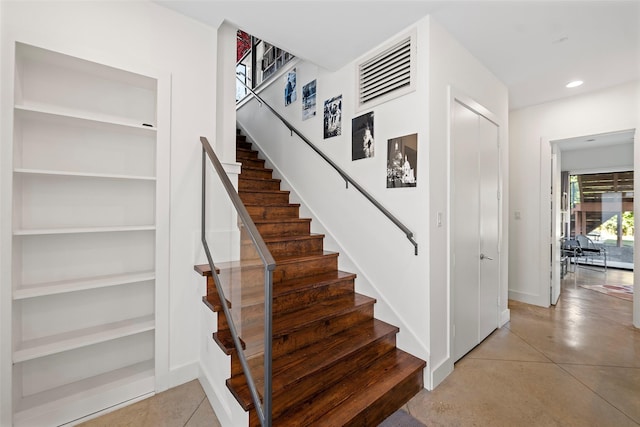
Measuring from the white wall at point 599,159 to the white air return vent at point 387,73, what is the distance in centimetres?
658

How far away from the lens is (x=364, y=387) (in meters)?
1.91

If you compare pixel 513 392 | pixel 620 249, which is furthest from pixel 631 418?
pixel 620 249

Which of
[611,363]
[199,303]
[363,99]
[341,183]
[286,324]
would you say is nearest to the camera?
[286,324]

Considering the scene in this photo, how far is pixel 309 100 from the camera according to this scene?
3.46 m

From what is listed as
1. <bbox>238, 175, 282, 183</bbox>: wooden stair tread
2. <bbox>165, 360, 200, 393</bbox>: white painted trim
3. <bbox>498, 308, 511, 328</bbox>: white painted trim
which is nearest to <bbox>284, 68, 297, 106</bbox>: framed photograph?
<bbox>238, 175, 282, 183</bbox>: wooden stair tread

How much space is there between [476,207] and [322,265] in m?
1.67

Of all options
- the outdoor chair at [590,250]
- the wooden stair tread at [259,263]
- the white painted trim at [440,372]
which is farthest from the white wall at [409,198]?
the outdoor chair at [590,250]

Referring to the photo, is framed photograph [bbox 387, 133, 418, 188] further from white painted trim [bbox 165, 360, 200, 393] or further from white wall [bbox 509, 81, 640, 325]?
white wall [bbox 509, 81, 640, 325]

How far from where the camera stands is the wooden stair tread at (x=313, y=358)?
163 centimetres

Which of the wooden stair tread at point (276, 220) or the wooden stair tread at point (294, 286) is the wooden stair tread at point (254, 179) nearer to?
the wooden stair tread at point (276, 220)

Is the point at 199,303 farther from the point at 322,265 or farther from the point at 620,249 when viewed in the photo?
the point at 620,249

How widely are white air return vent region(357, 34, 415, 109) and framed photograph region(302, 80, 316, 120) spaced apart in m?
0.79

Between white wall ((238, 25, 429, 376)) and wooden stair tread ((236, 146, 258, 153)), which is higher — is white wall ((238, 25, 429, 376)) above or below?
below

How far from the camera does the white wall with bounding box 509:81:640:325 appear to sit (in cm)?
348
